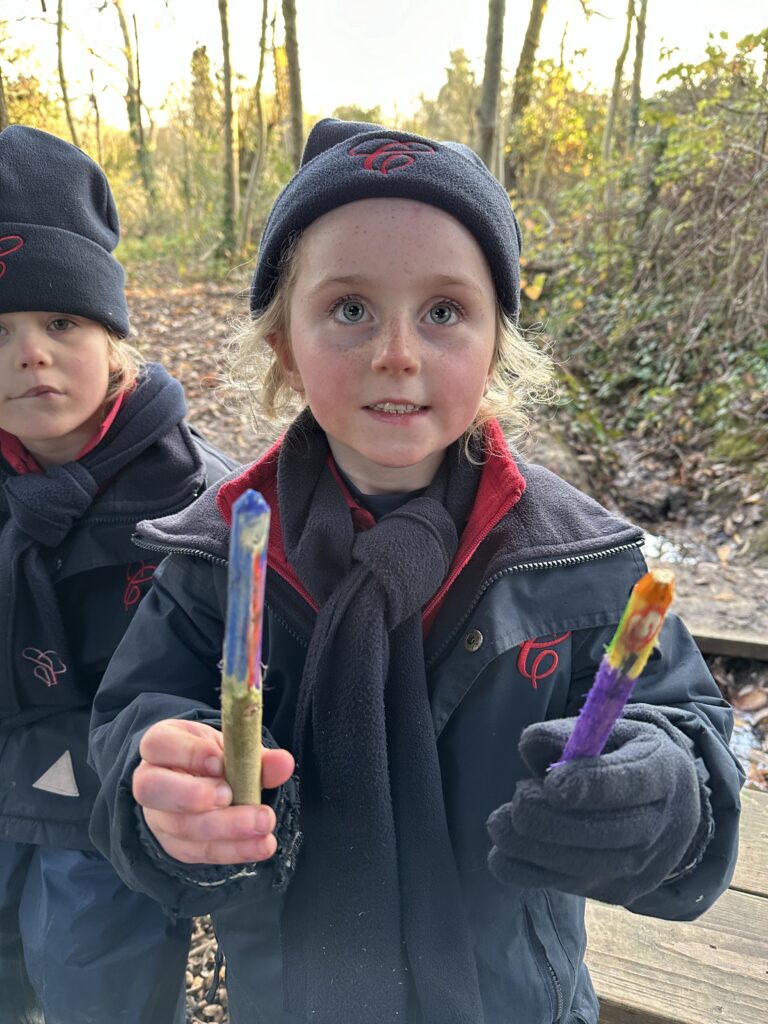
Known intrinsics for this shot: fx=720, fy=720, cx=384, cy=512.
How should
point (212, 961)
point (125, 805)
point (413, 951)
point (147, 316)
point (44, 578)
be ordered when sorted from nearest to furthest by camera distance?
1. point (125, 805)
2. point (413, 951)
3. point (44, 578)
4. point (212, 961)
5. point (147, 316)

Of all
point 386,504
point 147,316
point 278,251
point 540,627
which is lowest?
point 147,316

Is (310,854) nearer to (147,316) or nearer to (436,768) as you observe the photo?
(436,768)

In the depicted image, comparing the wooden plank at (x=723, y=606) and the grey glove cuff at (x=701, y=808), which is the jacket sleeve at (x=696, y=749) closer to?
the grey glove cuff at (x=701, y=808)

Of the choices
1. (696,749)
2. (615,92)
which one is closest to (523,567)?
(696,749)

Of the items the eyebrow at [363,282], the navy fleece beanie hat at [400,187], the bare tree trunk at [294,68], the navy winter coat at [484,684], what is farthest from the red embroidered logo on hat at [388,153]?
the bare tree trunk at [294,68]

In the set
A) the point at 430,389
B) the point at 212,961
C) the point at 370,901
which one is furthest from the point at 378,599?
the point at 212,961

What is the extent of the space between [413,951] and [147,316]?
9929mm

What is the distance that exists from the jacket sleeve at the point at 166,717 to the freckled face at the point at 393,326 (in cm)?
43

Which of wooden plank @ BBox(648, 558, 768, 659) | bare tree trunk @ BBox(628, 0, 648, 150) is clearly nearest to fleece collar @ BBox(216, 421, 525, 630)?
wooden plank @ BBox(648, 558, 768, 659)

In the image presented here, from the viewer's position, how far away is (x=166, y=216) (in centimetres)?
1602

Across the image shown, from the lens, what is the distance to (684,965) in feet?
6.01

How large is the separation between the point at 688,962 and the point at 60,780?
1.66m

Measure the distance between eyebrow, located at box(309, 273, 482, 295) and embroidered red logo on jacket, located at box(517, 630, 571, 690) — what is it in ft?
2.16

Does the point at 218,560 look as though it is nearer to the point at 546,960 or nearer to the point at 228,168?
the point at 546,960
